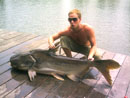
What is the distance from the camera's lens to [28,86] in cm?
280

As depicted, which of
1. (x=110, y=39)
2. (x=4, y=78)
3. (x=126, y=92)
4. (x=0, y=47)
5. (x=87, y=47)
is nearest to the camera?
(x=126, y=92)

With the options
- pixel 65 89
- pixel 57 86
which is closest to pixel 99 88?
pixel 65 89

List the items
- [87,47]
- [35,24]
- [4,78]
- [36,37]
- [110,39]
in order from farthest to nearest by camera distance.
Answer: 1. [35,24]
2. [110,39]
3. [36,37]
4. [87,47]
5. [4,78]

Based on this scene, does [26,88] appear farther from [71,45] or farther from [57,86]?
[71,45]

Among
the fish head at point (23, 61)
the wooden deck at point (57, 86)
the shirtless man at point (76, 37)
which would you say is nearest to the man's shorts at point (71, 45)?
the shirtless man at point (76, 37)

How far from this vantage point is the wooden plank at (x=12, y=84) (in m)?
2.64

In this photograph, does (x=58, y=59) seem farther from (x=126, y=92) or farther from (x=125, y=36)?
(x=125, y=36)

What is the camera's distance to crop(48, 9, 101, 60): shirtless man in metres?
2.92

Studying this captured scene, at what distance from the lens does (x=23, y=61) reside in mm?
3076

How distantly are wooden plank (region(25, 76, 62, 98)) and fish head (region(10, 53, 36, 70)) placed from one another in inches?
16.1

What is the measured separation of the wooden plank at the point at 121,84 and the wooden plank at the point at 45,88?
34.2 inches

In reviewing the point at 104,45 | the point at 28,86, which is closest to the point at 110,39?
the point at 104,45

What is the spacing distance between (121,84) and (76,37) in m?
1.14

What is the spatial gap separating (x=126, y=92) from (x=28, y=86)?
1525 millimetres
